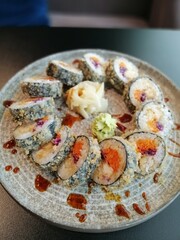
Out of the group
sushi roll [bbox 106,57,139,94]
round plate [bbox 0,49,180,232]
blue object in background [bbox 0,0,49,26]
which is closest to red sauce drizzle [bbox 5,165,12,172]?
round plate [bbox 0,49,180,232]

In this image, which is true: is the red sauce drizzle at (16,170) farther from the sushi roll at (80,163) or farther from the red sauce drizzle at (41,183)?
the sushi roll at (80,163)

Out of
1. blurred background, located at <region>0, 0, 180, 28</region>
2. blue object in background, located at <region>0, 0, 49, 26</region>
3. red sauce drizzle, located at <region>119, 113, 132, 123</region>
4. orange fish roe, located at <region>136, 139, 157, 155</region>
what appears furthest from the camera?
blurred background, located at <region>0, 0, 180, 28</region>

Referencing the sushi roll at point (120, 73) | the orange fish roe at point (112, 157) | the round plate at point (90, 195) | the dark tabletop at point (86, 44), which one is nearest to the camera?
the round plate at point (90, 195)

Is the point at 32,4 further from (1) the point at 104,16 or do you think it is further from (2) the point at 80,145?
(2) the point at 80,145

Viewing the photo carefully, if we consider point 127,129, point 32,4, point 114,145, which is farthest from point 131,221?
point 32,4

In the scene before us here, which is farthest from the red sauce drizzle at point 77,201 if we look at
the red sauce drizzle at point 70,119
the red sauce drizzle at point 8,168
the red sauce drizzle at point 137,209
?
the red sauce drizzle at point 70,119

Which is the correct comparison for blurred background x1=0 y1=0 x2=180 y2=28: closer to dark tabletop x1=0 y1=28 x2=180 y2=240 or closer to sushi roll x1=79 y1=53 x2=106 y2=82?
dark tabletop x1=0 y1=28 x2=180 y2=240
